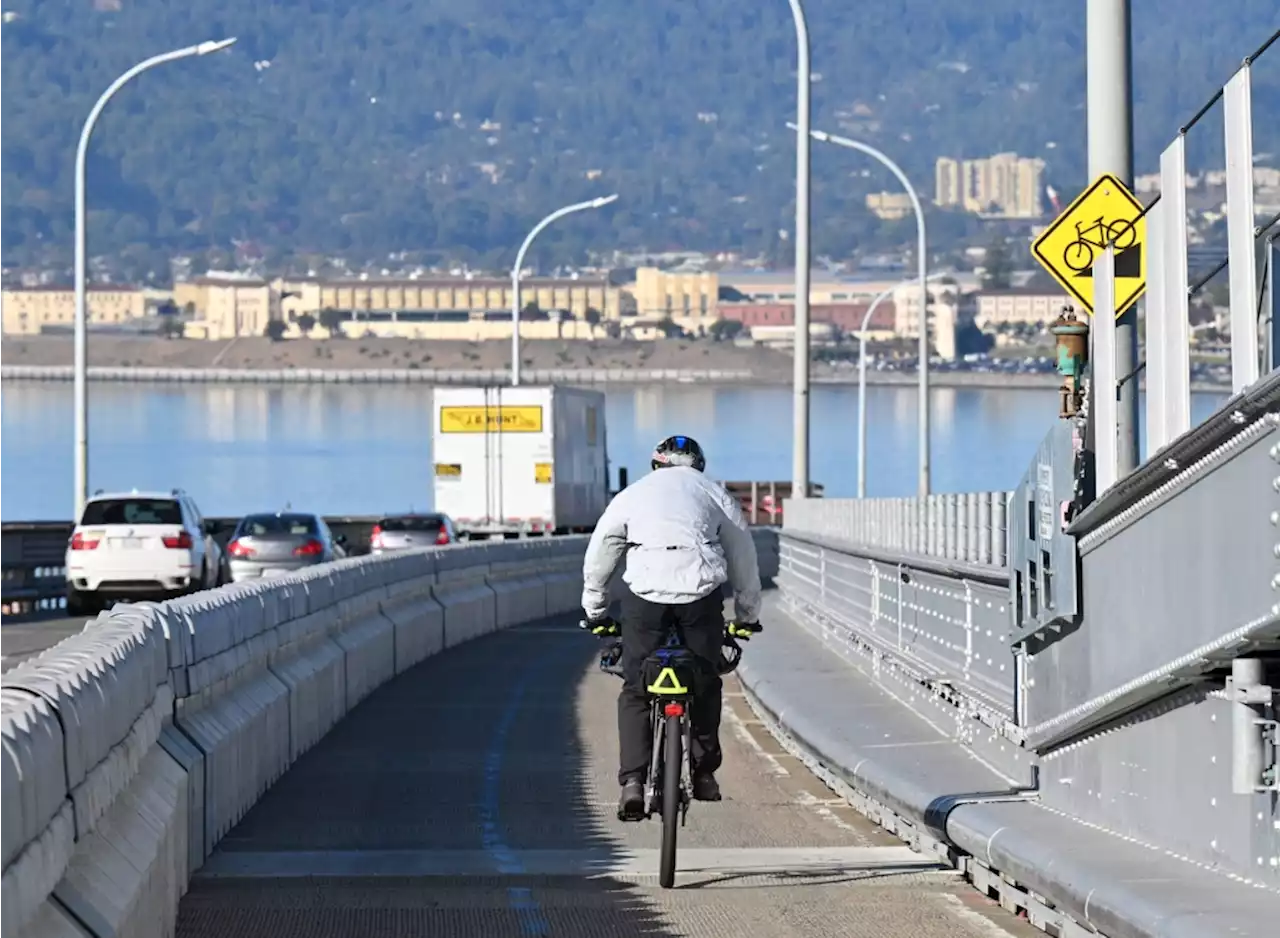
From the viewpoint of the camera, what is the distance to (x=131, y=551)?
38.3 meters

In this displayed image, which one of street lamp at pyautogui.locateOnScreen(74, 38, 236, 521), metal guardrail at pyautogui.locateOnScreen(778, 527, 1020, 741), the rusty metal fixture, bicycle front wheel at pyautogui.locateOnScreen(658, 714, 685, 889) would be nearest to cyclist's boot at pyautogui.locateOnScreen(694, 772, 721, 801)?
bicycle front wheel at pyautogui.locateOnScreen(658, 714, 685, 889)

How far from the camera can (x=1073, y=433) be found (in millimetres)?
12609

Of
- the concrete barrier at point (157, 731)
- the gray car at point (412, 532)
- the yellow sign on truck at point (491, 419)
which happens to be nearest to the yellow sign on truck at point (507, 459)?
the yellow sign on truck at point (491, 419)

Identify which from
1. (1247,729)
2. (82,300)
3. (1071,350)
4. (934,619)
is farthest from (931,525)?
(82,300)

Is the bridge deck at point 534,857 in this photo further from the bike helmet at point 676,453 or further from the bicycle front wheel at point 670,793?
the bike helmet at point 676,453

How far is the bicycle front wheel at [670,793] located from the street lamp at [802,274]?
26.6 meters

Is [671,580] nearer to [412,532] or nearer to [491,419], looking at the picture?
[412,532]

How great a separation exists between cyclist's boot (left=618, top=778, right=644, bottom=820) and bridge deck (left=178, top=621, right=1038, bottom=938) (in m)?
0.29

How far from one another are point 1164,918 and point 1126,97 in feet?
25.3

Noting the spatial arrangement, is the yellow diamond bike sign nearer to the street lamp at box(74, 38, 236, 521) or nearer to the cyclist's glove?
the cyclist's glove

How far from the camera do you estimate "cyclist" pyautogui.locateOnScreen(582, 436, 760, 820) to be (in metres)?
12.1

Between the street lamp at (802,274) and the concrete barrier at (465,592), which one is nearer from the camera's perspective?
the concrete barrier at (465,592)

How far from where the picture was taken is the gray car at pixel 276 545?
4347 centimetres

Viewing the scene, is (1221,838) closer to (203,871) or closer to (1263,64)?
(1263,64)
